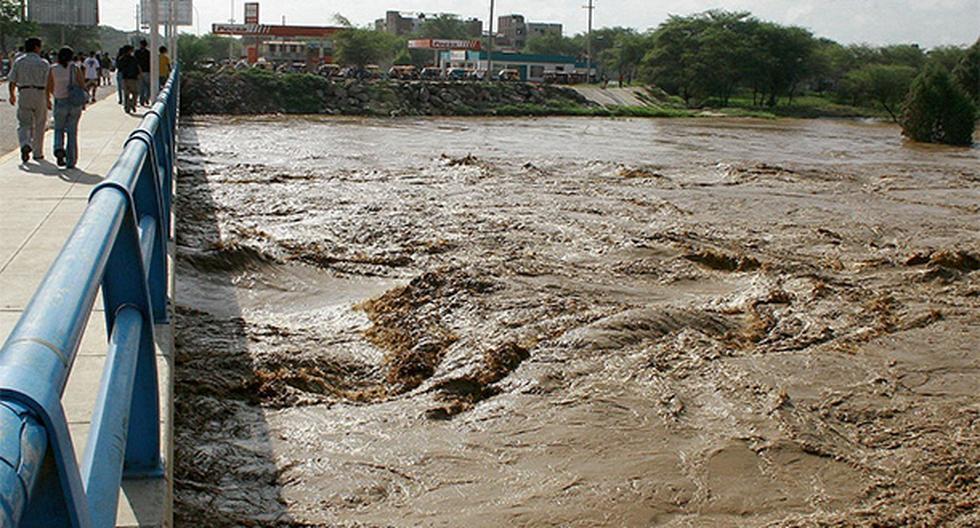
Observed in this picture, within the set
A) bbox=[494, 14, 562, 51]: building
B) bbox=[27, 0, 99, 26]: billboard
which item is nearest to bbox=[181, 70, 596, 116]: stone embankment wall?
bbox=[27, 0, 99, 26]: billboard

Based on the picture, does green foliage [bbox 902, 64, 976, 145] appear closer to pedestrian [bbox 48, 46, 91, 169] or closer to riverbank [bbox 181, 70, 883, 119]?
riverbank [bbox 181, 70, 883, 119]

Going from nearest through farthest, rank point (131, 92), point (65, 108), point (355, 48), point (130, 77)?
point (65, 108) < point (131, 92) < point (130, 77) < point (355, 48)

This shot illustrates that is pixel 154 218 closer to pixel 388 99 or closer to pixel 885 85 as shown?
pixel 388 99

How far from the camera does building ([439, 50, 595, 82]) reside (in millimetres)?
103062

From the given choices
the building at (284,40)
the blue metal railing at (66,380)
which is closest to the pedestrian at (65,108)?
the blue metal railing at (66,380)

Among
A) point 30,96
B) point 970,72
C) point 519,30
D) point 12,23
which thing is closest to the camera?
point 30,96

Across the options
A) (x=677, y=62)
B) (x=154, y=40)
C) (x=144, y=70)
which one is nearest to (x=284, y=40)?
(x=677, y=62)

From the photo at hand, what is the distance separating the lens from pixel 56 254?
227 inches

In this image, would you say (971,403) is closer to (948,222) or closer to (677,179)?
(948,222)

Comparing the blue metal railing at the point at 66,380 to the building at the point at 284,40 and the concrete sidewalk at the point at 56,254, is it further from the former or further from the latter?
the building at the point at 284,40

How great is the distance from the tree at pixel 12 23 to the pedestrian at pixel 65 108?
61.9 m

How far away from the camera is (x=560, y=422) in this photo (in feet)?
21.1

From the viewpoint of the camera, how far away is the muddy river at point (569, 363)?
5.50 m

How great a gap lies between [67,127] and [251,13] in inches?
3831
